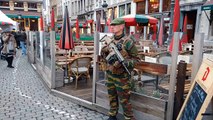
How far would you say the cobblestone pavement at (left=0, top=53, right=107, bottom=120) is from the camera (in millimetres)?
4520

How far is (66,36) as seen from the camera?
650cm

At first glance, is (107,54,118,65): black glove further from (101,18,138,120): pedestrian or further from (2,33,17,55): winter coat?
(2,33,17,55): winter coat

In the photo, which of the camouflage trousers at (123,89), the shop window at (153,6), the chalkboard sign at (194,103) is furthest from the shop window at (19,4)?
the chalkboard sign at (194,103)

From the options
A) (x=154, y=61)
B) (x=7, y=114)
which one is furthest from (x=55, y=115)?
(x=154, y=61)

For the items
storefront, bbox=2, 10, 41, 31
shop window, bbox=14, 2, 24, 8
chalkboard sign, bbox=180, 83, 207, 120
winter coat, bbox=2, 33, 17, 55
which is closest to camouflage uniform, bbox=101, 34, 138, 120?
chalkboard sign, bbox=180, 83, 207, 120

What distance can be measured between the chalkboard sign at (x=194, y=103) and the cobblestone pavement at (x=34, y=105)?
217 cm

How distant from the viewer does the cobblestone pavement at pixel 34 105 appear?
14.8 ft

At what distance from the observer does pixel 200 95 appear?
2391mm

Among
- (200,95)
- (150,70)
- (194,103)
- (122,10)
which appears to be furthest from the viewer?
(122,10)

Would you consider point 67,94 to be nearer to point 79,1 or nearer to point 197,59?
point 197,59

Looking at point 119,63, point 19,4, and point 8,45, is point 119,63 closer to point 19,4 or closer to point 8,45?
point 8,45

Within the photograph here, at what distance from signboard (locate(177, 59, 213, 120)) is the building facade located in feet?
175

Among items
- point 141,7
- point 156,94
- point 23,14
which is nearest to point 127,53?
point 156,94

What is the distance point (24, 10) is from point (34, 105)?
5334 cm
